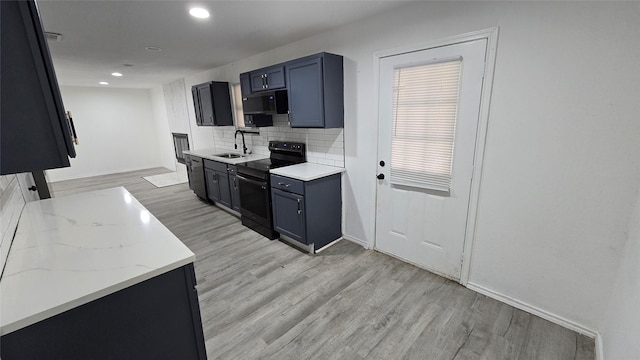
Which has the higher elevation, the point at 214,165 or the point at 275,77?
the point at 275,77

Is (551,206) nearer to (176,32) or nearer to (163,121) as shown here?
(176,32)

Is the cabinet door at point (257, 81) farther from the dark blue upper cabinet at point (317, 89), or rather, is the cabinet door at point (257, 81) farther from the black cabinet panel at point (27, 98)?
the black cabinet panel at point (27, 98)

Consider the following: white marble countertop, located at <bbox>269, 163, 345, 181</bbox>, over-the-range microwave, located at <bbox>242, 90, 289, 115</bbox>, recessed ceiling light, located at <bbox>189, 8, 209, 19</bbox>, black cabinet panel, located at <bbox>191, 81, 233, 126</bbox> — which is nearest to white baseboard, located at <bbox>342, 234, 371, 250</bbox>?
white marble countertop, located at <bbox>269, 163, 345, 181</bbox>

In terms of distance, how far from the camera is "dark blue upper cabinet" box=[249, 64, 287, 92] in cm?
320

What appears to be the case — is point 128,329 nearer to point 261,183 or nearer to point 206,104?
point 261,183

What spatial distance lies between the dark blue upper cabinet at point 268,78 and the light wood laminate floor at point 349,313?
1.97 meters

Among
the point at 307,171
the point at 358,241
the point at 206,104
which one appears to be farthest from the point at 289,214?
the point at 206,104

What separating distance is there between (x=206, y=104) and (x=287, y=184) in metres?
2.85

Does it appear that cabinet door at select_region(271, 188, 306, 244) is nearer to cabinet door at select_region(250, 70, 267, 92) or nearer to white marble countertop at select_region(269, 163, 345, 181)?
white marble countertop at select_region(269, 163, 345, 181)

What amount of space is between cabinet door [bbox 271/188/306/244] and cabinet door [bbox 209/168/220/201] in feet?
5.27

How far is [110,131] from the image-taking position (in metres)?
7.71

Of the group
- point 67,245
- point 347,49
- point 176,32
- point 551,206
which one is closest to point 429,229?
point 551,206

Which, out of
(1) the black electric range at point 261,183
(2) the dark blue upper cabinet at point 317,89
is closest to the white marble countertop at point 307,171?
(1) the black electric range at point 261,183

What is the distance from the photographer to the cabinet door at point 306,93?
9.27 ft
